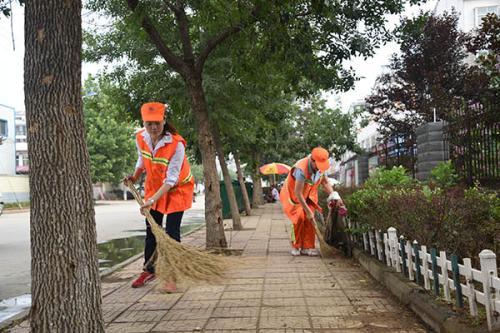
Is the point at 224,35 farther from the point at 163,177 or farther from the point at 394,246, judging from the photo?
the point at 394,246

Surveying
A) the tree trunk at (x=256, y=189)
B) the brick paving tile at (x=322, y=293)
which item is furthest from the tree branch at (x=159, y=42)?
the tree trunk at (x=256, y=189)

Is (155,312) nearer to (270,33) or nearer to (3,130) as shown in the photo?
(270,33)

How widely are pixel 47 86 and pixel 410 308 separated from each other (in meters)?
3.36

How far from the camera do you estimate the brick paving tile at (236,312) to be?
4520 millimetres

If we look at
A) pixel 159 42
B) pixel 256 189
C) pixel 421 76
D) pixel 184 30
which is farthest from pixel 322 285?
pixel 256 189

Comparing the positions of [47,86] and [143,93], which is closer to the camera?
[47,86]

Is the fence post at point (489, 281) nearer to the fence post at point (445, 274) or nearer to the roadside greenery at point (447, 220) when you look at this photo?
the fence post at point (445, 274)

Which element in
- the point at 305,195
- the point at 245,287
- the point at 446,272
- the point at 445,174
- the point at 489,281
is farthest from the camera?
the point at 445,174

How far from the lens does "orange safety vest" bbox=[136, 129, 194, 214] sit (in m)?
5.57

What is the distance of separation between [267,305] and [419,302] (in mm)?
1356

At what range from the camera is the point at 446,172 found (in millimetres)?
9273

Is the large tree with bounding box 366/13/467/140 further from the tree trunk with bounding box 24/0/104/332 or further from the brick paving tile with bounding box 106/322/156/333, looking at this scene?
the tree trunk with bounding box 24/0/104/332

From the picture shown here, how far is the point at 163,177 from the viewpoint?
5645mm

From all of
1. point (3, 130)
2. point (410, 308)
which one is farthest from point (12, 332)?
point (3, 130)
